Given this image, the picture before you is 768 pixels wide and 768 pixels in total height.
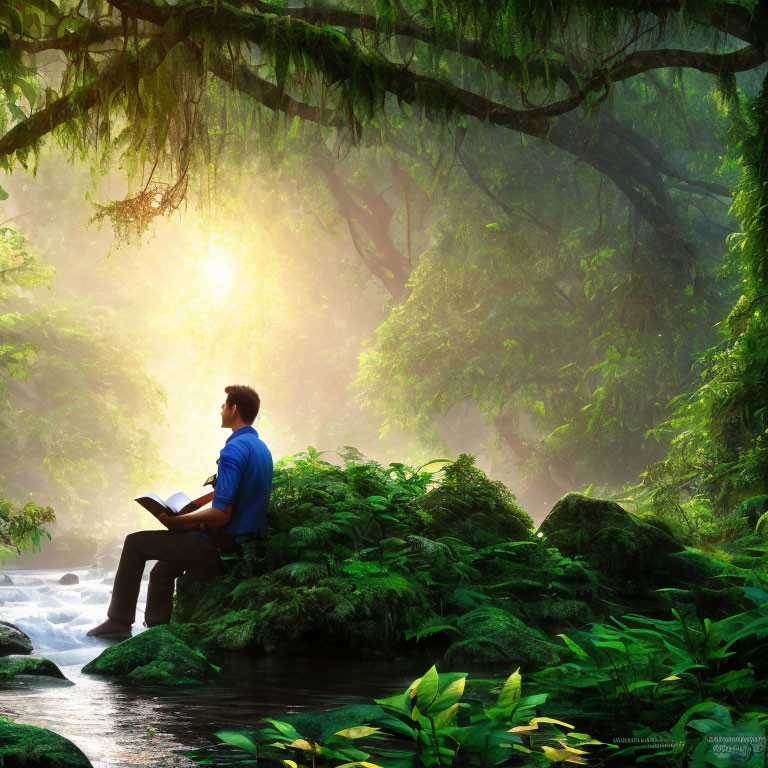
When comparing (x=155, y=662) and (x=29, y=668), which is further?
(x=155, y=662)

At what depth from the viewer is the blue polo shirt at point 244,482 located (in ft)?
22.8

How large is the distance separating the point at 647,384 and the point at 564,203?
21.7 ft

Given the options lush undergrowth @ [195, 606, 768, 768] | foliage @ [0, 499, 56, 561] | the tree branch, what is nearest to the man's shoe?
foliage @ [0, 499, 56, 561]

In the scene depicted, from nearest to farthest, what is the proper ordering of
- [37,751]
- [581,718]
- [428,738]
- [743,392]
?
[37,751]
[428,738]
[581,718]
[743,392]

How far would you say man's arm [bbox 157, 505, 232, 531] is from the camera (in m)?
6.89

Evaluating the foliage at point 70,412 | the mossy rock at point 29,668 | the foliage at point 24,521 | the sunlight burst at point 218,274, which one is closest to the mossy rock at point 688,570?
the mossy rock at point 29,668

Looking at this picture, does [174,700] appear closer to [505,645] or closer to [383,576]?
[505,645]

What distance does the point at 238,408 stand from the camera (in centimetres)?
756

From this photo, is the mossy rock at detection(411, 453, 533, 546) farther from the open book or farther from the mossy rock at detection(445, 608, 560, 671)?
the open book

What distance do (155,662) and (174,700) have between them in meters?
0.90

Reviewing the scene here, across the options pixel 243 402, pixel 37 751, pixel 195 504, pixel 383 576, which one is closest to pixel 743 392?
pixel 383 576

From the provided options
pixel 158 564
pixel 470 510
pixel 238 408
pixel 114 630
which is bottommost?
pixel 114 630

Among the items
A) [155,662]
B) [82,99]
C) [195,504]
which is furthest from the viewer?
[82,99]

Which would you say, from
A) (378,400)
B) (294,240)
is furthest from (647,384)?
(294,240)
